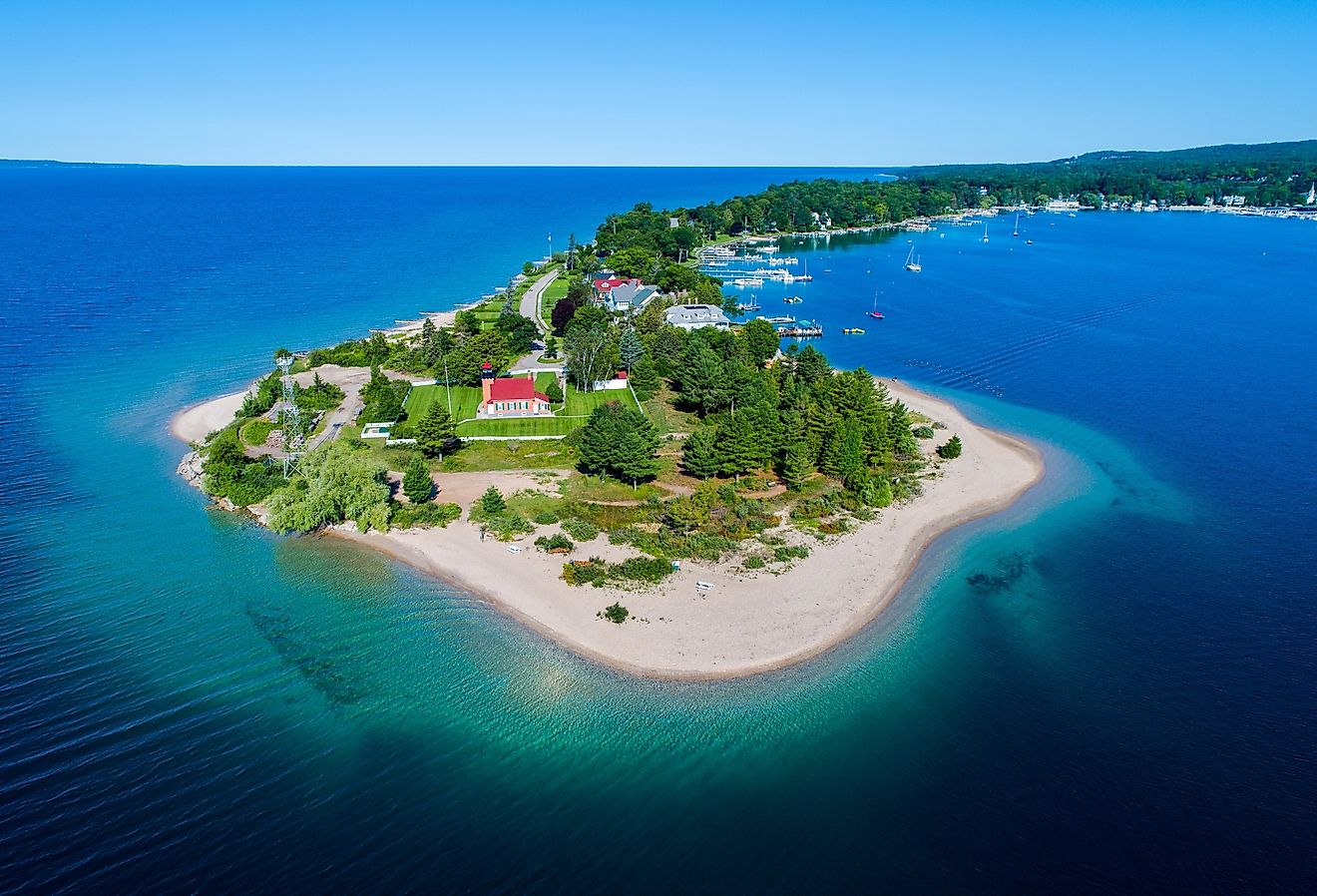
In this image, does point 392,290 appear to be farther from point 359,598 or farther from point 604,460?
point 359,598

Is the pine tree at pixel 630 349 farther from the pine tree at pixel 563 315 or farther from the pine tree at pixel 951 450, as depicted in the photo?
the pine tree at pixel 951 450

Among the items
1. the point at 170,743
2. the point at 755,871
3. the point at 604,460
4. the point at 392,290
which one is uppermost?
the point at 392,290

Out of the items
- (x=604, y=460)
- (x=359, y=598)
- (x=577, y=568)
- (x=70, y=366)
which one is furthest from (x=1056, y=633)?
(x=70, y=366)

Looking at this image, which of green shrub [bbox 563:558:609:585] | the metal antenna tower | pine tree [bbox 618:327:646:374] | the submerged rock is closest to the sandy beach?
green shrub [bbox 563:558:609:585]

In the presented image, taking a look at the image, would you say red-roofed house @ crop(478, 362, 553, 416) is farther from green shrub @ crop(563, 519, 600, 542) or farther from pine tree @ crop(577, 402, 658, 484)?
green shrub @ crop(563, 519, 600, 542)

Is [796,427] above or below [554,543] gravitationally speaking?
above

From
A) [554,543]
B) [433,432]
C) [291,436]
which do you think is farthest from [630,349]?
[554,543]

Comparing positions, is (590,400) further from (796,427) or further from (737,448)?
(796,427)
